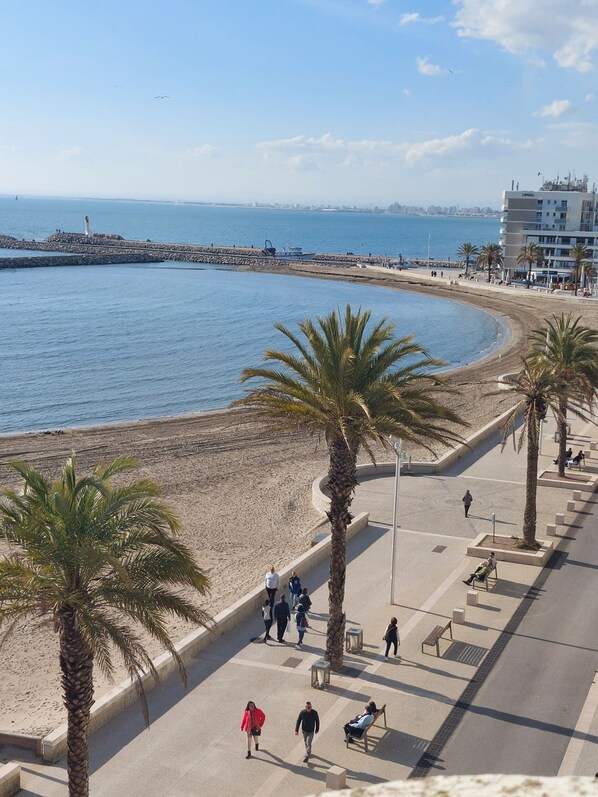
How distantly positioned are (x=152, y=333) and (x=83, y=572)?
65866 millimetres

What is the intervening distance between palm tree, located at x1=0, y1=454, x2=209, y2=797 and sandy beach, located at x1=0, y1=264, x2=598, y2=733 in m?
4.93

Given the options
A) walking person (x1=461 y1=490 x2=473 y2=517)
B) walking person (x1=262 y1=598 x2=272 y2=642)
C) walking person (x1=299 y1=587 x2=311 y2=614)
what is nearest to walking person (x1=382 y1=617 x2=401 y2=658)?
walking person (x1=299 y1=587 x2=311 y2=614)

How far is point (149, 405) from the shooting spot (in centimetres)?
4897

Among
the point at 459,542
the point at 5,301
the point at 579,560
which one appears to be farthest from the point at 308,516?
the point at 5,301

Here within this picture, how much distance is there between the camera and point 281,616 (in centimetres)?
1738

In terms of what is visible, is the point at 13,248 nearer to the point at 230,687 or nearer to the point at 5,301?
the point at 5,301

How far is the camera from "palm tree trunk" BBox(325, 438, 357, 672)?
53.5ft


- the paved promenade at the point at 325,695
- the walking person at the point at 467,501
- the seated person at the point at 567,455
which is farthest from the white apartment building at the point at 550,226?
the paved promenade at the point at 325,695

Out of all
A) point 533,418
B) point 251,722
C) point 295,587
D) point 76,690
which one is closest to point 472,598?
point 295,587

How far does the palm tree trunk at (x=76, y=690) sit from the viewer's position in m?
10.7

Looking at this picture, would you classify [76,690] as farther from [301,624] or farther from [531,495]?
[531,495]

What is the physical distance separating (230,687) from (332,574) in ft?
8.66

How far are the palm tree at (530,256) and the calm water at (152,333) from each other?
10884 mm

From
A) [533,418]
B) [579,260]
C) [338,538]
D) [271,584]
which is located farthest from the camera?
[579,260]
